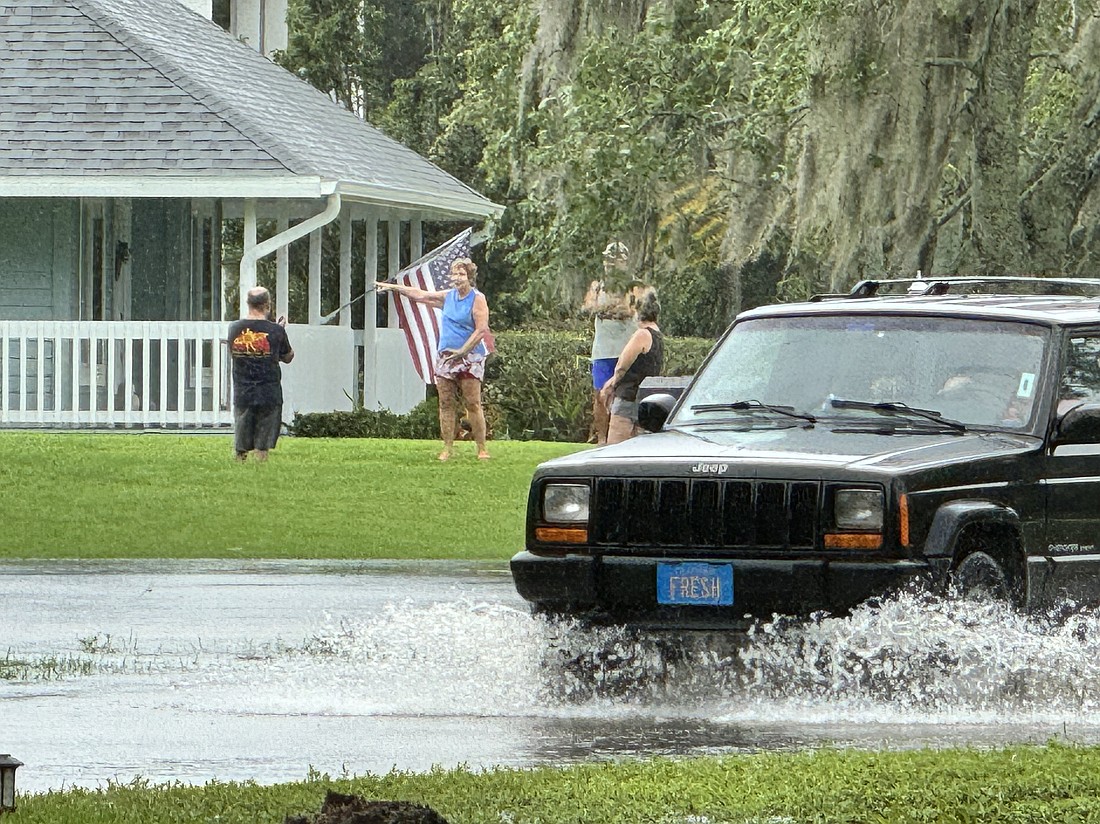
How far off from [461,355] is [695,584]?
1091cm

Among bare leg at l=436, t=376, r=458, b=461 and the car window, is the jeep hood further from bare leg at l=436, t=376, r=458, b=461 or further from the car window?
bare leg at l=436, t=376, r=458, b=461

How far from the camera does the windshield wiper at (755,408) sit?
1016 centimetres

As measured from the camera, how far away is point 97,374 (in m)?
26.1

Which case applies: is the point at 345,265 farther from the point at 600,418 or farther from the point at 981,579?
the point at 981,579

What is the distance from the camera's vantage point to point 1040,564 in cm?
983

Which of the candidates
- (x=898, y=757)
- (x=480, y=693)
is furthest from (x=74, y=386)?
(x=898, y=757)

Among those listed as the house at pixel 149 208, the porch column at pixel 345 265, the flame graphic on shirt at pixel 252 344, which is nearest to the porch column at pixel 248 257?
the house at pixel 149 208

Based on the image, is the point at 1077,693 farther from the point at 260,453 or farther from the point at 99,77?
the point at 99,77

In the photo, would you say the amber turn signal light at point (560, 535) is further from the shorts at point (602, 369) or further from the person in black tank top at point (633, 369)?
the shorts at point (602, 369)

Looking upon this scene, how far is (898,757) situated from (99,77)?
20656 millimetres

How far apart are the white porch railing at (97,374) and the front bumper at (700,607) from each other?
15407 mm

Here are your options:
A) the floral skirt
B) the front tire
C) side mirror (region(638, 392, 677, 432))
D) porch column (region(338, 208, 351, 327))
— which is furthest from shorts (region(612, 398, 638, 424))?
porch column (region(338, 208, 351, 327))

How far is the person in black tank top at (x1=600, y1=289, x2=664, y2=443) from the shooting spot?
57.4ft

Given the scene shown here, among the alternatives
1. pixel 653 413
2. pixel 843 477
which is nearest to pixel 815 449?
pixel 843 477
